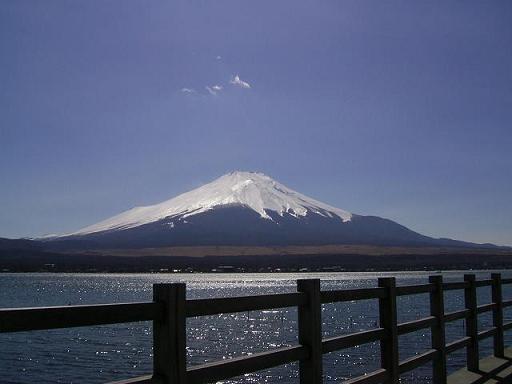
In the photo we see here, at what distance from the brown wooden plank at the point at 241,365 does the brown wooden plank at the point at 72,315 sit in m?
0.46

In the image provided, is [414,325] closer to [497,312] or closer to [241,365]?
[241,365]

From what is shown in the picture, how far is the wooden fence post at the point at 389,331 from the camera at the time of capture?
6277mm

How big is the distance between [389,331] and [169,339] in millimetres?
3313

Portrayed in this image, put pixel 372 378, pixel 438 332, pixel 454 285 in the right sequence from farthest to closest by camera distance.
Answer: pixel 454 285 → pixel 438 332 → pixel 372 378

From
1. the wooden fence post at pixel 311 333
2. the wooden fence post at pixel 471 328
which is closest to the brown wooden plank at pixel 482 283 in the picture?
the wooden fence post at pixel 471 328

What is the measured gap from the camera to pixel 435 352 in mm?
7504

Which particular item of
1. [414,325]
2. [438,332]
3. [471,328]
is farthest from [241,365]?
[471,328]

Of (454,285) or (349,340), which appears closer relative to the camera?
(349,340)

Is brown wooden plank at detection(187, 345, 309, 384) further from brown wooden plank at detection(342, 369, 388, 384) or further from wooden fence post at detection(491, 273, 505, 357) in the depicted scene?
wooden fence post at detection(491, 273, 505, 357)

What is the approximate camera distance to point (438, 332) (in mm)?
7672

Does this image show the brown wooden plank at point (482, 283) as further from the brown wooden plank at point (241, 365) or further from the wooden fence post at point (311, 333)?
the brown wooden plank at point (241, 365)

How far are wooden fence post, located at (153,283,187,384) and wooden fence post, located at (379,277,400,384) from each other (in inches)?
125

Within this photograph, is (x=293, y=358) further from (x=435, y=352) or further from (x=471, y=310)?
(x=471, y=310)

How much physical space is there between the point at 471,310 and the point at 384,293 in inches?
119
